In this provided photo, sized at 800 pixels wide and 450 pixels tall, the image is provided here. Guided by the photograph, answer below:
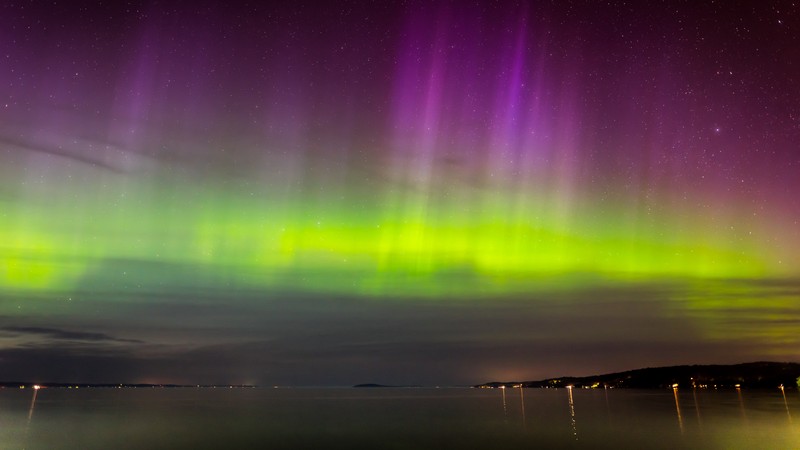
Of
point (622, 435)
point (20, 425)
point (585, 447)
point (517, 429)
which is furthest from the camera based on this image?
point (20, 425)

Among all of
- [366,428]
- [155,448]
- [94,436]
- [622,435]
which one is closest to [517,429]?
[622,435]

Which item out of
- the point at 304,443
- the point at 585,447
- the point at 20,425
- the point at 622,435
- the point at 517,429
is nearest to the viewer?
the point at 585,447

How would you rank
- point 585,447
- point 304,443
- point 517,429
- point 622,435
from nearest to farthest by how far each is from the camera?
point 585,447 → point 304,443 → point 622,435 → point 517,429

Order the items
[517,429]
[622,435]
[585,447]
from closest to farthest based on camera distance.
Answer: [585,447]
[622,435]
[517,429]

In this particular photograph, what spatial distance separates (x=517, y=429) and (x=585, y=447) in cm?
2075

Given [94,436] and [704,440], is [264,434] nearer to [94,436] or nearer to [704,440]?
[94,436]

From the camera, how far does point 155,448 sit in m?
52.8

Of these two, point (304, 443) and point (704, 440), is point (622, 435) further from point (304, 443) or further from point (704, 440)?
point (304, 443)

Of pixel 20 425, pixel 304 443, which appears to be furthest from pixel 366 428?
pixel 20 425

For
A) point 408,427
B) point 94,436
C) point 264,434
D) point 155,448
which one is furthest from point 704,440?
point 94,436

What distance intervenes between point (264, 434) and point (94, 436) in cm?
1799

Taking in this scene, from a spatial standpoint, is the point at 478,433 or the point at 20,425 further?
the point at 20,425

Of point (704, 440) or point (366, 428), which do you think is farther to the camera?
point (366, 428)

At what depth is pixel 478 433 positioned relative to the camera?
65062mm
